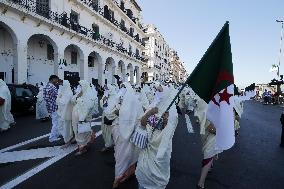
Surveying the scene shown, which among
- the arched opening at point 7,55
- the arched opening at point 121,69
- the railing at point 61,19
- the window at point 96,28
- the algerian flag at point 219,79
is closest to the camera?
the algerian flag at point 219,79

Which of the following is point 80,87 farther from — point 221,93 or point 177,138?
point 221,93

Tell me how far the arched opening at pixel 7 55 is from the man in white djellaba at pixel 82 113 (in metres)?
13.8

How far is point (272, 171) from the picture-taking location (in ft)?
21.6

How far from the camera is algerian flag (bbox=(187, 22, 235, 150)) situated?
13.0 feet

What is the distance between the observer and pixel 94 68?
34000 mm

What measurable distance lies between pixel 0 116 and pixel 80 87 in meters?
4.48

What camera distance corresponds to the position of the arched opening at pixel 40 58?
75.0 feet

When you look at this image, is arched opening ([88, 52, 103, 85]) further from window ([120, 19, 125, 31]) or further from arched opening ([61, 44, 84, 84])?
window ([120, 19, 125, 31])

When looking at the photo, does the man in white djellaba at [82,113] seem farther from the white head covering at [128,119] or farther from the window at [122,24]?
the window at [122,24]

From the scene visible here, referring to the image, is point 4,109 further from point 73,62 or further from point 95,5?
point 95,5

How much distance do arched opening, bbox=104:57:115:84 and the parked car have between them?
20949 millimetres

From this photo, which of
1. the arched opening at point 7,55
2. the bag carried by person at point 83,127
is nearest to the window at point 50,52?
the arched opening at point 7,55

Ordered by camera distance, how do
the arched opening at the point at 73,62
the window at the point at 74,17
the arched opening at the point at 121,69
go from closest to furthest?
the window at the point at 74,17
the arched opening at the point at 73,62
the arched opening at the point at 121,69

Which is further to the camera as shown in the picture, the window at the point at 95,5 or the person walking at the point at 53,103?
the window at the point at 95,5
